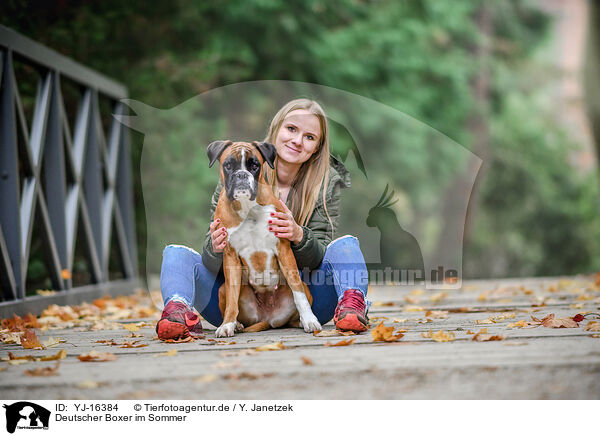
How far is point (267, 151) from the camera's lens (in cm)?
307

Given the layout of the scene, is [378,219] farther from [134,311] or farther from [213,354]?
[134,311]

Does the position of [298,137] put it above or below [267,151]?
above

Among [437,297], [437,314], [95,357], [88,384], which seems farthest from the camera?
[437,297]

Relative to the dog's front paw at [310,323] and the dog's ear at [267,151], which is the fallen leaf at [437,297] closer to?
the dog's front paw at [310,323]

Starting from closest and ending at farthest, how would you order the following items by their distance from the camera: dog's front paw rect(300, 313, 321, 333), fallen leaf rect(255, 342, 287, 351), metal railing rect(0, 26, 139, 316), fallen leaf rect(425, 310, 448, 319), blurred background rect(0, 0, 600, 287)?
fallen leaf rect(255, 342, 287, 351) → dog's front paw rect(300, 313, 321, 333) → fallen leaf rect(425, 310, 448, 319) → metal railing rect(0, 26, 139, 316) → blurred background rect(0, 0, 600, 287)

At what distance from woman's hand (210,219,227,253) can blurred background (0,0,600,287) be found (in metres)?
0.43

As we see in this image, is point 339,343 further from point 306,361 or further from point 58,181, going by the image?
point 58,181

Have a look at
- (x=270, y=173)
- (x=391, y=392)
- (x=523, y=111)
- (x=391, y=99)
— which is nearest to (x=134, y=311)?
(x=270, y=173)

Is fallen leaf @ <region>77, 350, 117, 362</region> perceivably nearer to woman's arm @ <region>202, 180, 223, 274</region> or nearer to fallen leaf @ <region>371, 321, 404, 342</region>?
woman's arm @ <region>202, 180, 223, 274</region>

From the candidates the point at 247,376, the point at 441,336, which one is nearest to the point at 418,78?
the point at 441,336

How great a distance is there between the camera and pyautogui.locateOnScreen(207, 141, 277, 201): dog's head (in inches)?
117

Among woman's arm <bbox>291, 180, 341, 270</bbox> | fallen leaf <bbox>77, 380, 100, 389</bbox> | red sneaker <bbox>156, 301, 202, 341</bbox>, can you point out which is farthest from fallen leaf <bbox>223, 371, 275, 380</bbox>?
woman's arm <bbox>291, 180, 341, 270</bbox>

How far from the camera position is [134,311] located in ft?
15.4
